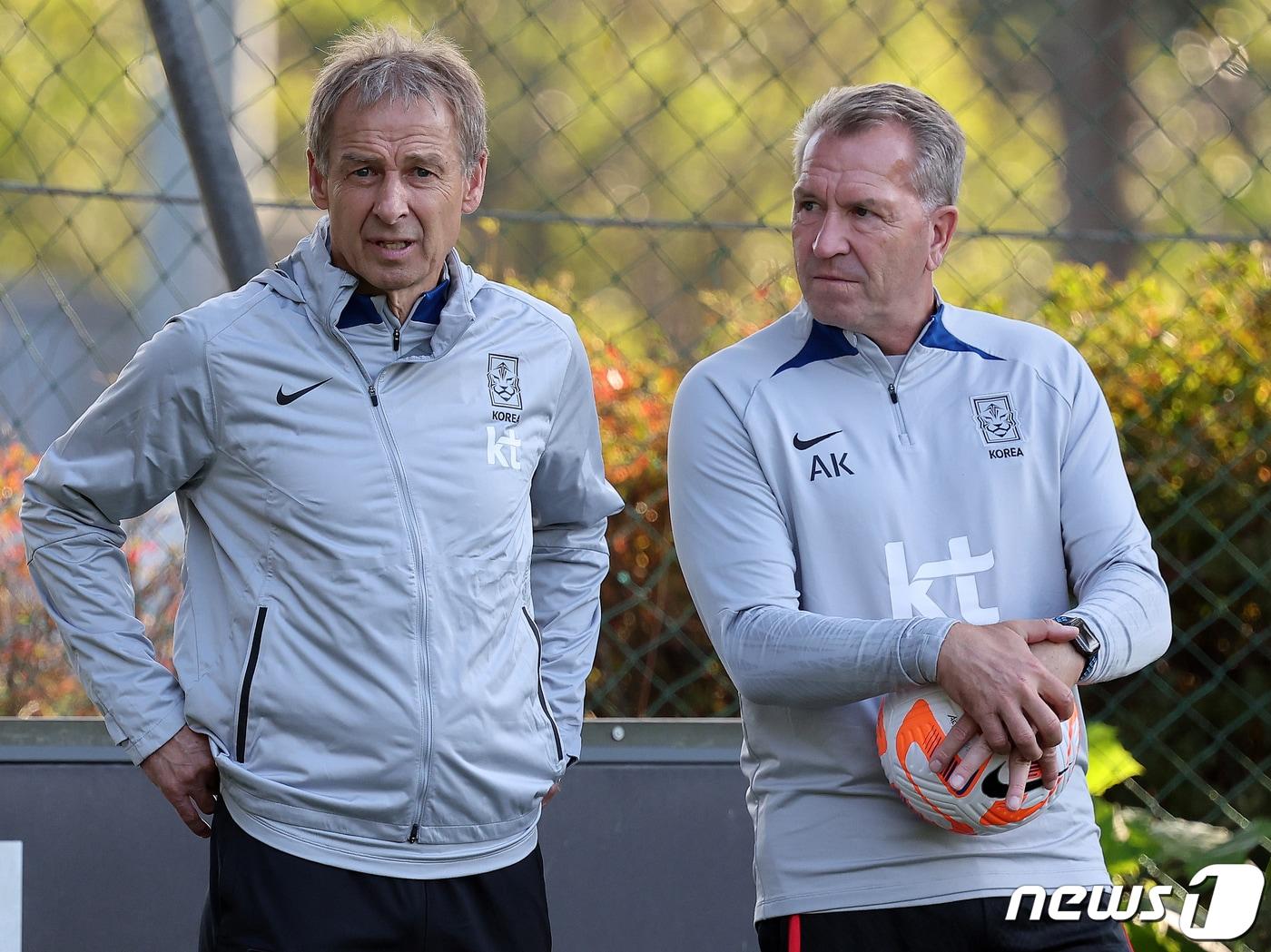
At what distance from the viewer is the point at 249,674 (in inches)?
88.4

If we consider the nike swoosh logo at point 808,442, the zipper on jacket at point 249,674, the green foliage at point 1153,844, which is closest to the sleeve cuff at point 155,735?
the zipper on jacket at point 249,674

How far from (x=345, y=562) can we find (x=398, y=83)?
2.34ft

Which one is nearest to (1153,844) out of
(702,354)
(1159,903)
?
(1159,903)

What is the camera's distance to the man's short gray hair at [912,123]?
8.13ft

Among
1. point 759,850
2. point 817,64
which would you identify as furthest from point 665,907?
point 817,64

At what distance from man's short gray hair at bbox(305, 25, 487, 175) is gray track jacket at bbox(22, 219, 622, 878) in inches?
7.0

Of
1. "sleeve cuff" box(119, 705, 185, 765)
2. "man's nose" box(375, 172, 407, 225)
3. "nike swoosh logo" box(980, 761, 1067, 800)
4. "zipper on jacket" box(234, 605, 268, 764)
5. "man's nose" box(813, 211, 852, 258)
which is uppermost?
"man's nose" box(375, 172, 407, 225)

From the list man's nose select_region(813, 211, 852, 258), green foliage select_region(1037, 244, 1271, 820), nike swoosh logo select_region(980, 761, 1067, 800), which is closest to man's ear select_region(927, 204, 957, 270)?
man's nose select_region(813, 211, 852, 258)

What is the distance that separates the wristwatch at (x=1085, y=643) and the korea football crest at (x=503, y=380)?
88cm

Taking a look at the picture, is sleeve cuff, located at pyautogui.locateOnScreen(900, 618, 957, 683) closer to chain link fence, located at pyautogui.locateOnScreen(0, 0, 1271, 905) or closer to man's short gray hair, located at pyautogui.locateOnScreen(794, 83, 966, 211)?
man's short gray hair, located at pyautogui.locateOnScreen(794, 83, 966, 211)

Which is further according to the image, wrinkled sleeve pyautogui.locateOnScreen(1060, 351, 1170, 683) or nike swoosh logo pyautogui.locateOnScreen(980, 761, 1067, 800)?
wrinkled sleeve pyautogui.locateOnScreen(1060, 351, 1170, 683)

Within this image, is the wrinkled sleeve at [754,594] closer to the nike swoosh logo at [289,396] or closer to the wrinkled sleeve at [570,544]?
the wrinkled sleeve at [570,544]

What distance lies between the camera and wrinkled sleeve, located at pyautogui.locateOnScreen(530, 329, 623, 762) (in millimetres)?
2611

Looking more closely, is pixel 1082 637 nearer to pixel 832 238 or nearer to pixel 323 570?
pixel 832 238
